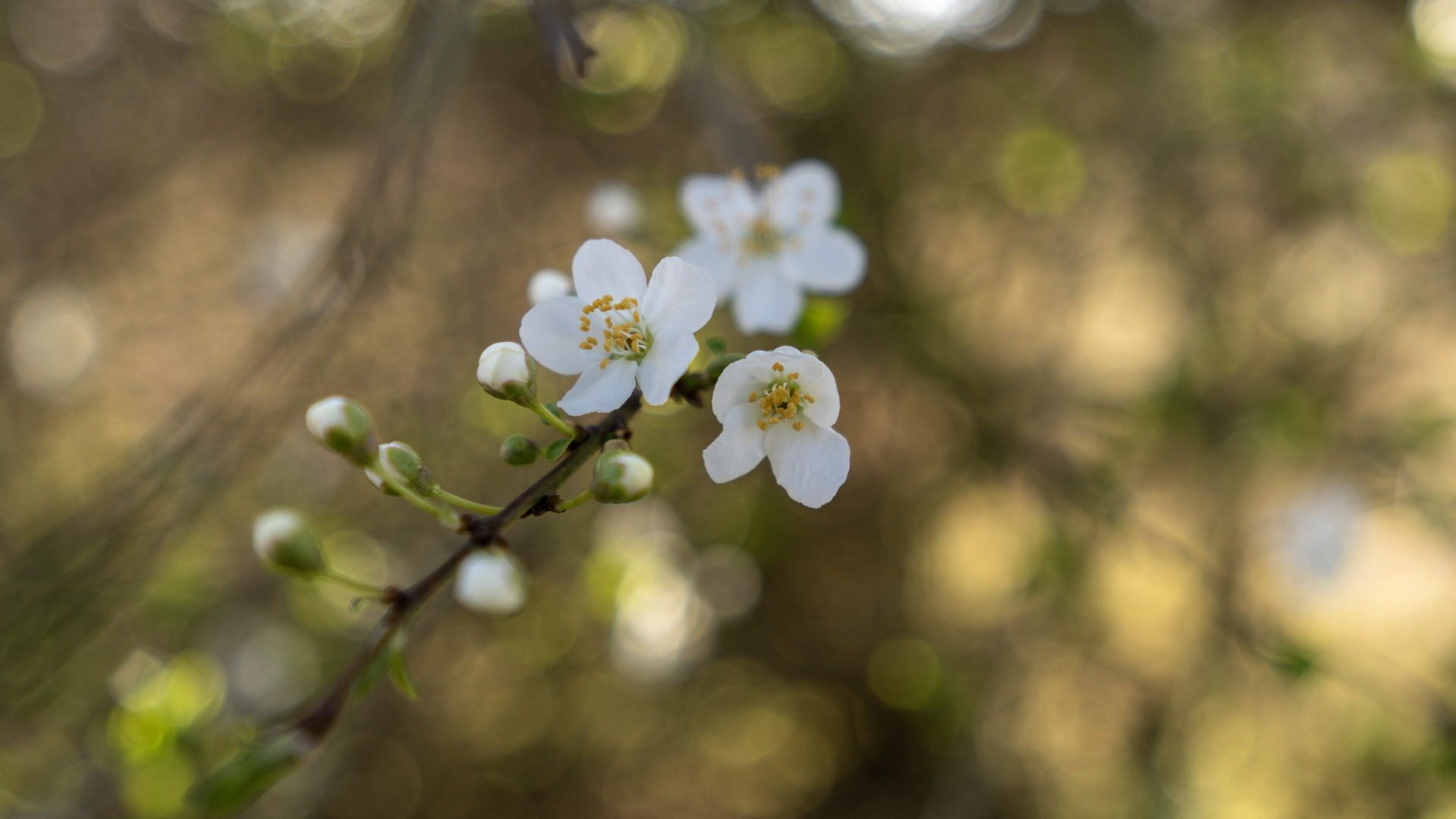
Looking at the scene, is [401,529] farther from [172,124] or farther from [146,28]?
[146,28]

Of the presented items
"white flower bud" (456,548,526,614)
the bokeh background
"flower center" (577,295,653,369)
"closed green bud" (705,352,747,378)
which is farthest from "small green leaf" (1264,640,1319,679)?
"white flower bud" (456,548,526,614)

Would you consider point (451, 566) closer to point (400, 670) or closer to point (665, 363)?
point (400, 670)

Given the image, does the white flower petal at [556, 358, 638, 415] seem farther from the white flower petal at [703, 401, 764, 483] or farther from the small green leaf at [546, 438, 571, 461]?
the white flower petal at [703, 401, 764, 483]

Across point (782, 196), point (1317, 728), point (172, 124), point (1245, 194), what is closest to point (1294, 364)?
point (1245, 194)

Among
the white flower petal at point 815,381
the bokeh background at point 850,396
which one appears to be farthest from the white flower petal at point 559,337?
the bokeh background at point 850,396

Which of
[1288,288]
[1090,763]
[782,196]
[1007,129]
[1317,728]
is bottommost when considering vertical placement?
[1090,763]
